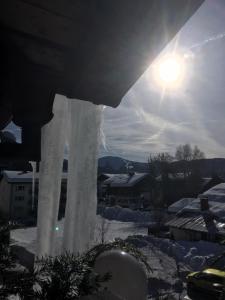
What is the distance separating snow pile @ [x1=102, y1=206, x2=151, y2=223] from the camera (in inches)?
1389

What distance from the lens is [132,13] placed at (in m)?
1.16

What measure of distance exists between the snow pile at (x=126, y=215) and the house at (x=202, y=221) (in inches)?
478

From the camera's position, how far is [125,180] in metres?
48.8

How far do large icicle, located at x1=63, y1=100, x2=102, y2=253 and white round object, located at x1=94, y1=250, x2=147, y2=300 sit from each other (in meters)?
0.38

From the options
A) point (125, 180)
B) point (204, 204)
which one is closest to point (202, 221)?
point (204, 204)

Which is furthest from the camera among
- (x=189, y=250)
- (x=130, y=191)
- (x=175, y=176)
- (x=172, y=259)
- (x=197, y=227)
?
(x=130, y=191)

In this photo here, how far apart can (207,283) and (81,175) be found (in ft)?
27.5

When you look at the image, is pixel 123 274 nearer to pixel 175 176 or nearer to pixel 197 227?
pixel 197 227

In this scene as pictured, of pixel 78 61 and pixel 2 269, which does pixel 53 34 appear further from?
pixel 2 269

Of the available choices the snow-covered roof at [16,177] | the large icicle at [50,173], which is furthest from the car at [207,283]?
the snow-covered roof at [16,177]

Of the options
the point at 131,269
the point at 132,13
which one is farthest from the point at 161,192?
the point at 132,13

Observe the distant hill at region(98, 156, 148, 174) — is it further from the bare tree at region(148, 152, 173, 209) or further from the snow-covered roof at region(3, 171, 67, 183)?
the snow-covered roof at region(3, 171, 67, 183)

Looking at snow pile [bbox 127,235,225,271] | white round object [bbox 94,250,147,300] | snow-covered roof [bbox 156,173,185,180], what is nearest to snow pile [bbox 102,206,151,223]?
snow-covered roof [bbox 156,173,185,180]

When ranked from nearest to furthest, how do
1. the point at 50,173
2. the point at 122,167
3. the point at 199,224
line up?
the point at 50,173 < the point at 199,224 < the point at 122,167
